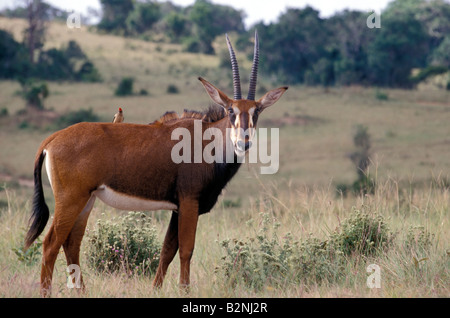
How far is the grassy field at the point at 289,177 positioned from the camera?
668cm

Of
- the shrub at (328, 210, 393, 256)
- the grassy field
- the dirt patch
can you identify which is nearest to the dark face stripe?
the grassy field

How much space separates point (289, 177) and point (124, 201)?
1736 centimetres

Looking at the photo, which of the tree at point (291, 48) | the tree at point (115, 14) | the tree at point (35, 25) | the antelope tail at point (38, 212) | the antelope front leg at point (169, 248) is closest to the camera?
the antelope tail at point (38, 212)

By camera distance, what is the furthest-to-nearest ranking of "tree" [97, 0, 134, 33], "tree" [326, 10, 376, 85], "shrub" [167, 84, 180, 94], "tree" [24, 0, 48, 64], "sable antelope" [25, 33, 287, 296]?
"tree" [97, 0, 134, 33] < "tree" [24, 0, 48, 64] < "tree" [326, 10, 376, 85] < "shrub" [167, 84, 180, 94] < "sable antelope" [25, 33, 287, 296]

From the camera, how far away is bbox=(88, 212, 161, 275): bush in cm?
773

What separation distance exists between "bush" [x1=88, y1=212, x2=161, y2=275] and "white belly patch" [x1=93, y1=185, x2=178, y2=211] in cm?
140

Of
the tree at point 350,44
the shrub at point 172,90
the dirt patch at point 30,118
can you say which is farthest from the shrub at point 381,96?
the dirt patch at point 30,118

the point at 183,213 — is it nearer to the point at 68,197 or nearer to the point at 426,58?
the point at 68,197

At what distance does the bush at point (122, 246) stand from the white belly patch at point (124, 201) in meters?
1.40

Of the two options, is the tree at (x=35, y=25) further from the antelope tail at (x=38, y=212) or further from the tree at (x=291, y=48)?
the antelope tail at (x=38, y=212)

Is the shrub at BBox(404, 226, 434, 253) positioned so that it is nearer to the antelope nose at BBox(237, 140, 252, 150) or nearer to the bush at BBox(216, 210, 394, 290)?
the bush at BBox(216, 210, 394, 290)

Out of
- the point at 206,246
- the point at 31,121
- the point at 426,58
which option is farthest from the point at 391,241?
the point at 426,58
